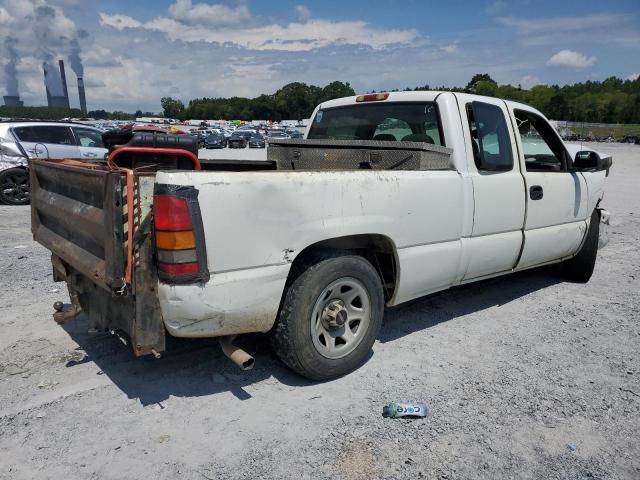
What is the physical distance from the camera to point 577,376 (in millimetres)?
3605

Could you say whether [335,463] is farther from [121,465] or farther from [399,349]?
[399,349]

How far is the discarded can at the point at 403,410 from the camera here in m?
3.04

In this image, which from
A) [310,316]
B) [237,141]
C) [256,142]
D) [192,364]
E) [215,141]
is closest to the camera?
[310,316]

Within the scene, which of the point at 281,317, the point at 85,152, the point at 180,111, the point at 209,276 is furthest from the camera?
the point at 180,111

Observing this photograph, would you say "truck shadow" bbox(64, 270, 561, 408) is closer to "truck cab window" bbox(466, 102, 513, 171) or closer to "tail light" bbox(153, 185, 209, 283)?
"tail light" bbox(153, 185, 209, 283)

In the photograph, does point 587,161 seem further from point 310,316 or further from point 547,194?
point 310,316

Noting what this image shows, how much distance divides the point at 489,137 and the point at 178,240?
288cm

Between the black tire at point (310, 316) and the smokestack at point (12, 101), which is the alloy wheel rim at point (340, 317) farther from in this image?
the smokestack at point (12, 101)

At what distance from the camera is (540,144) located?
209 inches

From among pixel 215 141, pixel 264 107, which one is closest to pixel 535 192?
pixel 215 141

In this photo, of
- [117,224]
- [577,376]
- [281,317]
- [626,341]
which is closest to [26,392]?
[117,224]

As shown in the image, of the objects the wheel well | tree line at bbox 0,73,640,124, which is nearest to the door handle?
the wheel well

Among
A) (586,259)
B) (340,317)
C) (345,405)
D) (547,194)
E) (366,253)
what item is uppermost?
(547,194)

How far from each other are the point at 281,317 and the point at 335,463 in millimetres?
912
